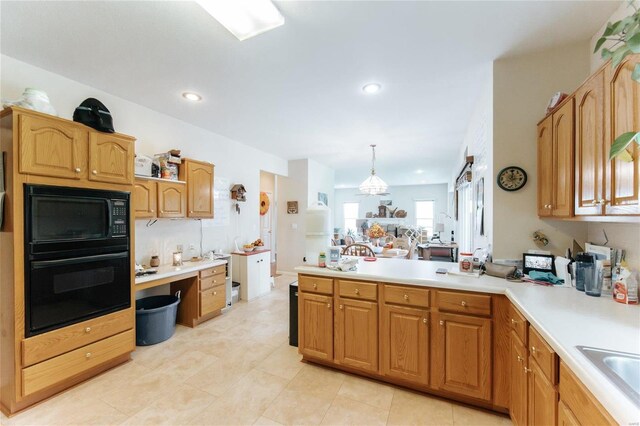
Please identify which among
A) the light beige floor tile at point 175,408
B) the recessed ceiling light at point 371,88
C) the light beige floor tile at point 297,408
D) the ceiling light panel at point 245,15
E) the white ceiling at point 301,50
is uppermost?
the white ceiling at point 301,50

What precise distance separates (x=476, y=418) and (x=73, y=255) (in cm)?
315

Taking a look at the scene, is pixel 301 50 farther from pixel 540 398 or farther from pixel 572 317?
pixel 540 398

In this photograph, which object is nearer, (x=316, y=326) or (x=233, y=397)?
(x=233, y=397)

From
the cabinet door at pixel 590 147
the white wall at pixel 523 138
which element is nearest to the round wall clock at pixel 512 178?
the white wall at pixel 523 138

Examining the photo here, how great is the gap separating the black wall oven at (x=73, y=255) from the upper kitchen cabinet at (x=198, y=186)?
3.09 feet

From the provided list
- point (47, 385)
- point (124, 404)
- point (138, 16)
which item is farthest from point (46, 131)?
point (124, 404)

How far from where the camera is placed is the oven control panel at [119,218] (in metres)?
2.22

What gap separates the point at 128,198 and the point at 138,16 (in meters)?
1.45

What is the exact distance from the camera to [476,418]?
5.67 feet

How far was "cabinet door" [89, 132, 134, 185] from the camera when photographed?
2107 millimetres

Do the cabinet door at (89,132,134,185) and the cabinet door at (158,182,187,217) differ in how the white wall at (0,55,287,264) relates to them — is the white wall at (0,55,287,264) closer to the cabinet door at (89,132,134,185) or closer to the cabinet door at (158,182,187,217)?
the cabinet door at (158,182,187,217)

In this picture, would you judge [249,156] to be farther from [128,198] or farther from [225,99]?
[128,198]

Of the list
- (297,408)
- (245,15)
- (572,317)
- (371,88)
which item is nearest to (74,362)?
(297,408)

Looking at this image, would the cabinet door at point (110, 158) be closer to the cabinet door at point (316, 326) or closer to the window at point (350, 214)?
the cabinet door at point (316, 326)
